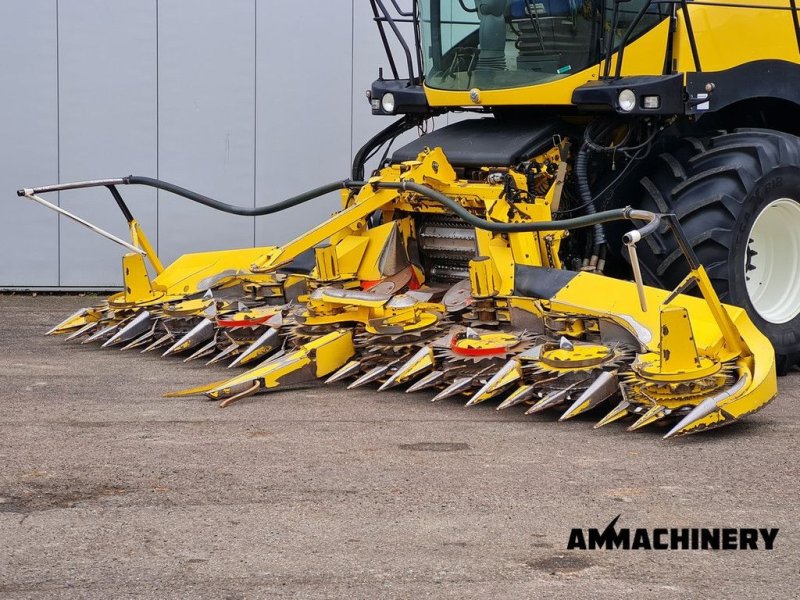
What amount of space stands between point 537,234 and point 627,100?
91 cm

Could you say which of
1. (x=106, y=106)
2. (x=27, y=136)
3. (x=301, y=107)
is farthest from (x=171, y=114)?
(x=27, y=136)

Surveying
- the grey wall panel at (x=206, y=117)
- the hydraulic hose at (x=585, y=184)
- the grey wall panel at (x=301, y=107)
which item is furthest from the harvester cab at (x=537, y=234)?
the grey wall panel at (x=301, y=107)

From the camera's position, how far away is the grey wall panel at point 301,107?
10500mm

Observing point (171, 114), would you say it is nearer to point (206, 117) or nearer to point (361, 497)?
point (206, 117)

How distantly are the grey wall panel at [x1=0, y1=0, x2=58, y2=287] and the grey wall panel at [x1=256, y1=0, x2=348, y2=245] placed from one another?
65.1 inches

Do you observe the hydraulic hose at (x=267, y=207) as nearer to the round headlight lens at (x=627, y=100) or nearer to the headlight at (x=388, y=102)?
the headlight at (x=388, y=102)

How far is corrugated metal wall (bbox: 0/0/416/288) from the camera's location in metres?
10.4

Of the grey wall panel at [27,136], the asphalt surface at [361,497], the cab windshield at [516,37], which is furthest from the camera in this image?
the grey wall panel at [27,136]

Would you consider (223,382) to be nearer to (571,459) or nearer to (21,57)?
(571,459)

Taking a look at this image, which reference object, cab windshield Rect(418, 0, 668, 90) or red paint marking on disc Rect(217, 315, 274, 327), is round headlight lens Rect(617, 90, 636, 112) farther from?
red paint marking on disc Rect(217, 315, 274, 327)

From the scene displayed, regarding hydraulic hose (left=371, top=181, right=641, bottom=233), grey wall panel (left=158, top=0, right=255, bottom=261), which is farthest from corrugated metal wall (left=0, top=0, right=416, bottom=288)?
hydraulic hose (left=371, top=181, right=641, bottom=233)

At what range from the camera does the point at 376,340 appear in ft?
22.2

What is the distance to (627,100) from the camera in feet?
23.5

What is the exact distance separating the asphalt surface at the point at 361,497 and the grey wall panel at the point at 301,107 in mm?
3901
